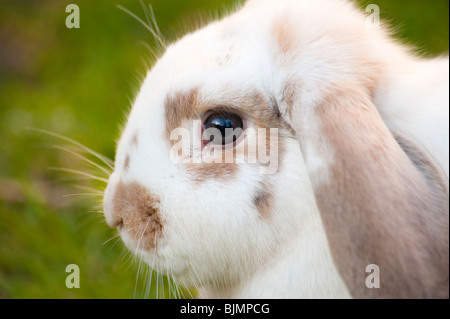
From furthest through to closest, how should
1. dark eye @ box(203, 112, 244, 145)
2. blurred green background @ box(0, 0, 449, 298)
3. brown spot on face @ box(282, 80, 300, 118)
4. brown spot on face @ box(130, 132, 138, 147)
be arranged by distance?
blurred green background @ box(0, 0, 449, 298)
brown spot on face @ box(130, 132, 138, 147)
dark eye @ box(203, 112, 244, 145)
brown spot on face @ box(282, 80, 300, 118)

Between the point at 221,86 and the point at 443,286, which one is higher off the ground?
the point at 221,86

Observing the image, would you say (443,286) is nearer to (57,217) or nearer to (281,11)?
(281,11)

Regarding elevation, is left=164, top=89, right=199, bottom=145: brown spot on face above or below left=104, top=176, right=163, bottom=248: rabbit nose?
above

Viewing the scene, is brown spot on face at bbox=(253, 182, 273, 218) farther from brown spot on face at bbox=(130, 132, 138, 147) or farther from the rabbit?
brown spot on face at bbox=(130, 132, 138, 147)

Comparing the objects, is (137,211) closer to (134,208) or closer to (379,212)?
(134,208)

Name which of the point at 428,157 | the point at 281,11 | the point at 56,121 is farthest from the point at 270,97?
the point at 56,121

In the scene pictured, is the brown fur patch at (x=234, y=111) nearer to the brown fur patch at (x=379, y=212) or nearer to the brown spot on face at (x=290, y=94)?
the brown spot on face at (x=290, y=94)

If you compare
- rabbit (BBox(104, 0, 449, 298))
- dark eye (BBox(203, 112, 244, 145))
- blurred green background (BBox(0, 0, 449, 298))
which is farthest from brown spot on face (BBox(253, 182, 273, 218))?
blurred green background (BBox(0, 0, 449, 298))
